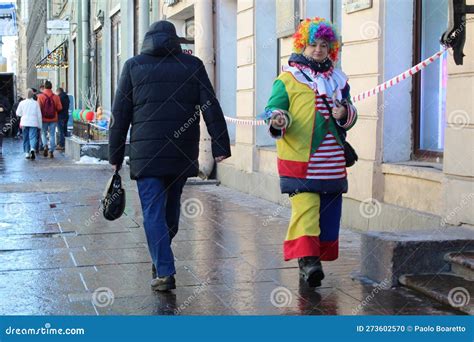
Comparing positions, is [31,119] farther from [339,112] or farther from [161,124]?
[339,112]

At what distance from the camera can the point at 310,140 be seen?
6.27 meters

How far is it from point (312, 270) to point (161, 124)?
56.1 inches

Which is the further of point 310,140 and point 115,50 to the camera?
point 115,50

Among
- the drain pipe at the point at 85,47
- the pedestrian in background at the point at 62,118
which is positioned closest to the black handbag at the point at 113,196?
the pedestrian in background at the point at 62,118

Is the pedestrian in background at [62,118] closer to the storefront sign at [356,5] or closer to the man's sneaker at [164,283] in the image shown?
the storefront sign at [356,5]

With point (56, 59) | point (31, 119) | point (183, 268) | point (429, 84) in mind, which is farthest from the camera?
point (56, 59)

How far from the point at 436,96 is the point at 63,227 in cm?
398

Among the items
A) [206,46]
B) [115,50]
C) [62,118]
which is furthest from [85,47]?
[206,46]

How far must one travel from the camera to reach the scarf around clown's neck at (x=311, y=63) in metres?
6.33

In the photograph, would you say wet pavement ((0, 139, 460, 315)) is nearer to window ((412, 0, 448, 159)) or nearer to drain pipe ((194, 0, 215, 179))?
window ((412, 0, 448, 159))

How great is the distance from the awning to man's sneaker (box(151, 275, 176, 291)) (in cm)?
2936

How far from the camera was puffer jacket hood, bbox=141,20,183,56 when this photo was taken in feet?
20.5

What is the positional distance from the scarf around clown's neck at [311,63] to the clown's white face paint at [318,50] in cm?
3

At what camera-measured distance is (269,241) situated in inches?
336
